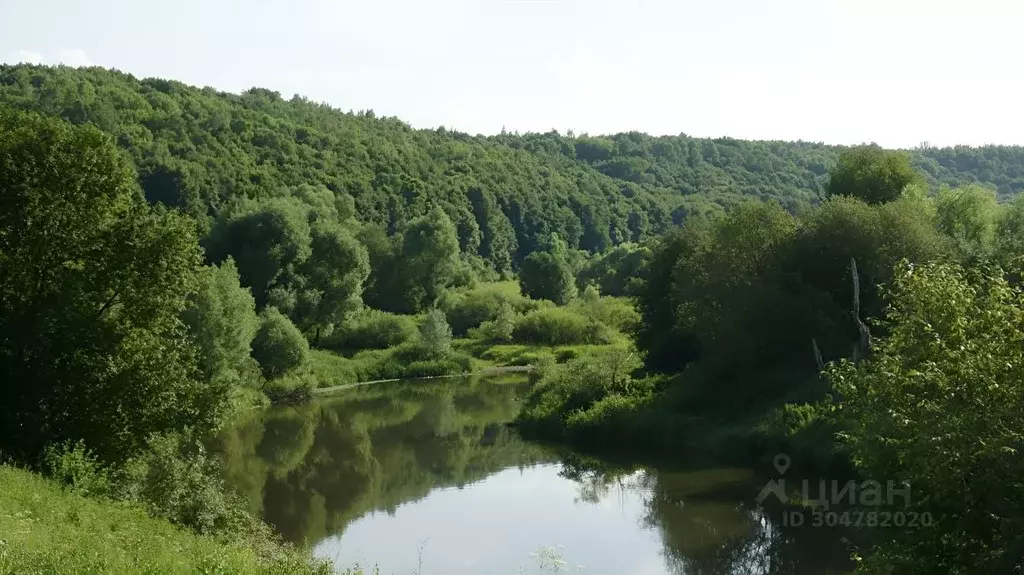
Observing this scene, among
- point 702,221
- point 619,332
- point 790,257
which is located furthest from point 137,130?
point 790,257

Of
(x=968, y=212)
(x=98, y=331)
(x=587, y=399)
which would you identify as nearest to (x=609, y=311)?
(x=968, y=212)

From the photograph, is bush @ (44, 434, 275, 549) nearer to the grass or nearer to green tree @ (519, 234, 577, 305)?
the grass

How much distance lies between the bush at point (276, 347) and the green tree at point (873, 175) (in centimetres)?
2696

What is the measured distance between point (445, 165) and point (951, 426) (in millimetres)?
103661

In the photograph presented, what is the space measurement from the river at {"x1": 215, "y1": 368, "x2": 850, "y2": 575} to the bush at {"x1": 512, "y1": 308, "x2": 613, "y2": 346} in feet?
78.8

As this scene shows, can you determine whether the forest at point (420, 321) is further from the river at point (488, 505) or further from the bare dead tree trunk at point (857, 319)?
the river at point (488, 505)

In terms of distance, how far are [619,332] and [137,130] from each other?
138 ft

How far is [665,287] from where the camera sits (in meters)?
41.7

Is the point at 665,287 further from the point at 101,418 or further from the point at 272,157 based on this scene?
the point at 272,157

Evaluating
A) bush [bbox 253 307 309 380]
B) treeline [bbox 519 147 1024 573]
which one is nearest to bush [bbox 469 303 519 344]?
bush [bbox 253 307 309 380]

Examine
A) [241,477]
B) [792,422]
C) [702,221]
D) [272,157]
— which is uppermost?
[272,157]

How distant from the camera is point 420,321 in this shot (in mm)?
65250

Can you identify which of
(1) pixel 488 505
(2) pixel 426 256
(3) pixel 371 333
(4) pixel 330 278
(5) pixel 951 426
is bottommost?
(1) pixel 488 505

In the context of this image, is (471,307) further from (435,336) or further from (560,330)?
(435,336)
